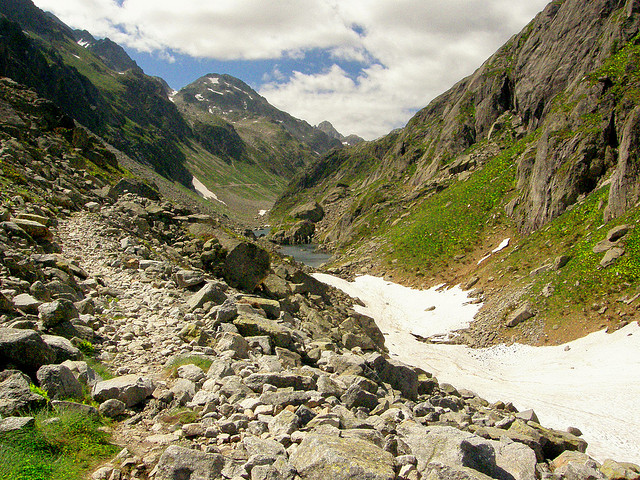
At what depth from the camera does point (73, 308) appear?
9.57 meters

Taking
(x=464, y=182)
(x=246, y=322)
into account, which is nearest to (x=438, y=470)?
(x=246, y=322)

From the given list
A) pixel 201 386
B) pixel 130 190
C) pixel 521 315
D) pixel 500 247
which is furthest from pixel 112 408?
pixel 500 247

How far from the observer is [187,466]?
4.85m

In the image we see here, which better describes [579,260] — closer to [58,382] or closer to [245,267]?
[245,267]

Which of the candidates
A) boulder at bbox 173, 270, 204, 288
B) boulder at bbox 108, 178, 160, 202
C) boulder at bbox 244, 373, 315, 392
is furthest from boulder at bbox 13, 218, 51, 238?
boulder at bbox 108, 178, 160, 202

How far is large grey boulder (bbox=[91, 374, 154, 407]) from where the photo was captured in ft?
21.7

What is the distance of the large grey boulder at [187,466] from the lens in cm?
477

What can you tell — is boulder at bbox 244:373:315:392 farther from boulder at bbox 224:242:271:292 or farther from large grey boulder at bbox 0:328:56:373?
boulder at bbox 224:242:271:292

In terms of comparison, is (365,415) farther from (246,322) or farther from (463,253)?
(463,253)

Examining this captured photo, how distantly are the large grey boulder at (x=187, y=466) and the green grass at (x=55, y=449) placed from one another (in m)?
1.01

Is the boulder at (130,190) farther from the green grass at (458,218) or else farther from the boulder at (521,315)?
the green grass at (458,218)

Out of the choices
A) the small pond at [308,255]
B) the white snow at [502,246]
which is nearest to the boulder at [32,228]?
the white snow at [502,246]

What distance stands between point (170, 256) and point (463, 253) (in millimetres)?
40176

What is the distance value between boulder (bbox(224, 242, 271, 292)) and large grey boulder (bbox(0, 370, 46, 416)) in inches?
520
